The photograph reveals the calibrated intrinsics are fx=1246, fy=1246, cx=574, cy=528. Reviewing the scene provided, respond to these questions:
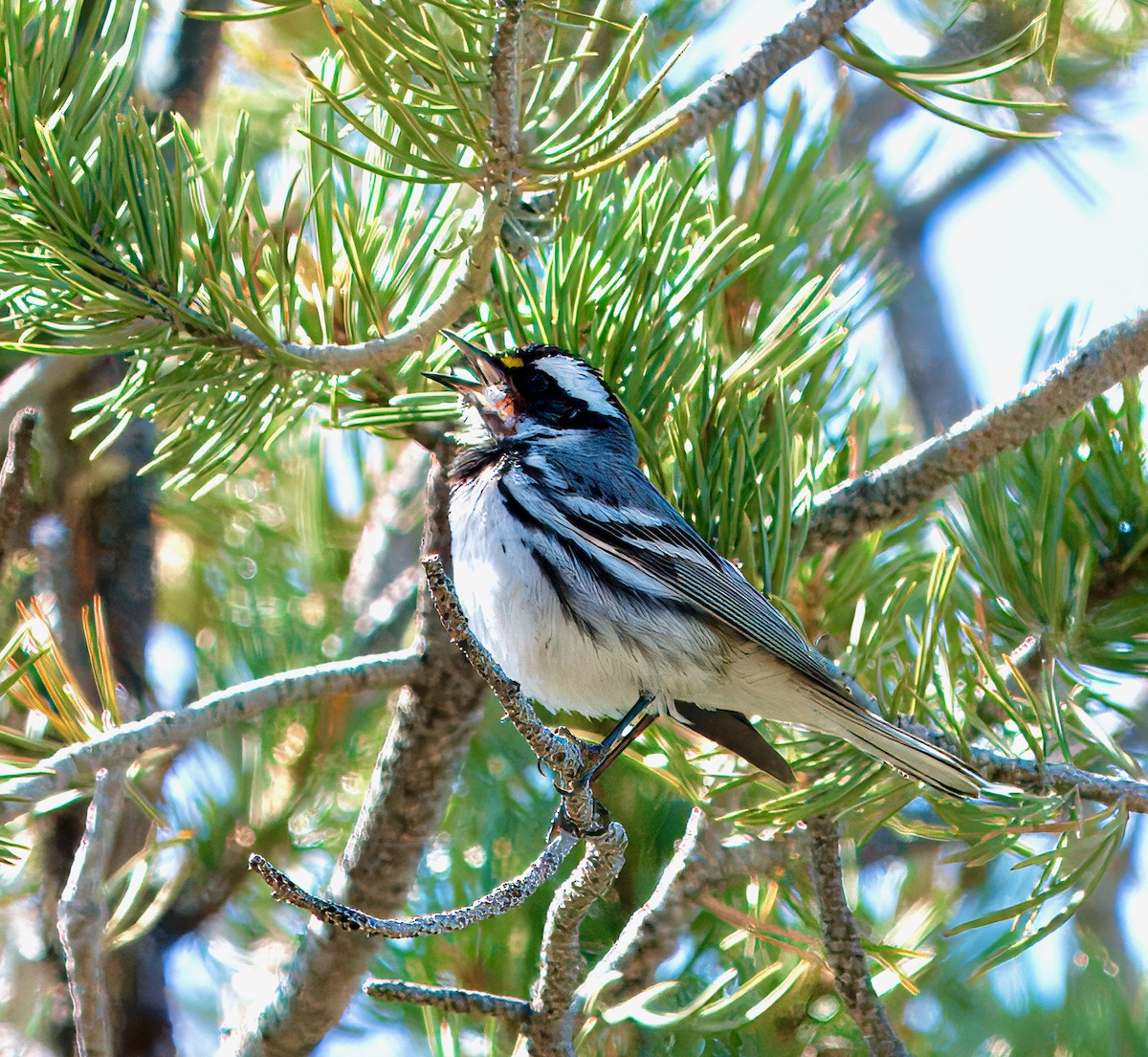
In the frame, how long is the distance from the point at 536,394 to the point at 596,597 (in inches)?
16.0

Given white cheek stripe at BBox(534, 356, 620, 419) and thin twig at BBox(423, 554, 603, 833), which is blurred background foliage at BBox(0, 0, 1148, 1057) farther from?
thin twig at BBox(423, 554, 603, 833)

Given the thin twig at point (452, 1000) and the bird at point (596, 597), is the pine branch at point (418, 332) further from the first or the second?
the thin twig at point (452, 1000)

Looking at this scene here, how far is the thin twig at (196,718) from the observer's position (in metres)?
1.62

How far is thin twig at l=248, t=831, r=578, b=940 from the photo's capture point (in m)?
1.16

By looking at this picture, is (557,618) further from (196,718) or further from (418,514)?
(418,514)

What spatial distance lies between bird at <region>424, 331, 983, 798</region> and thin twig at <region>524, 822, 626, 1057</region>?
1.51 feet

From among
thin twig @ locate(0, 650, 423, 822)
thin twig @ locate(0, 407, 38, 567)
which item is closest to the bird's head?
thin twig @ locate(0, 650, 423, 822)

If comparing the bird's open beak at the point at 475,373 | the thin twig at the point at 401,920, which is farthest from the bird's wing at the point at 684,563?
the thin twig at the point at 401,920

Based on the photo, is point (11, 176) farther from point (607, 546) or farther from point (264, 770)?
point (264, 770)

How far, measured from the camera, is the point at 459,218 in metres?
1.84

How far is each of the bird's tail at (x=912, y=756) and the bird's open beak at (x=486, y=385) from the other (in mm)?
735

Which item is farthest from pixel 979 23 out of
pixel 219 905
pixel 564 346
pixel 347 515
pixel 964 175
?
pixel 219 905

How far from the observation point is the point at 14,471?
5.87 ft

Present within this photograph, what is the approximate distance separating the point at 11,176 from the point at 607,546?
1.09m
